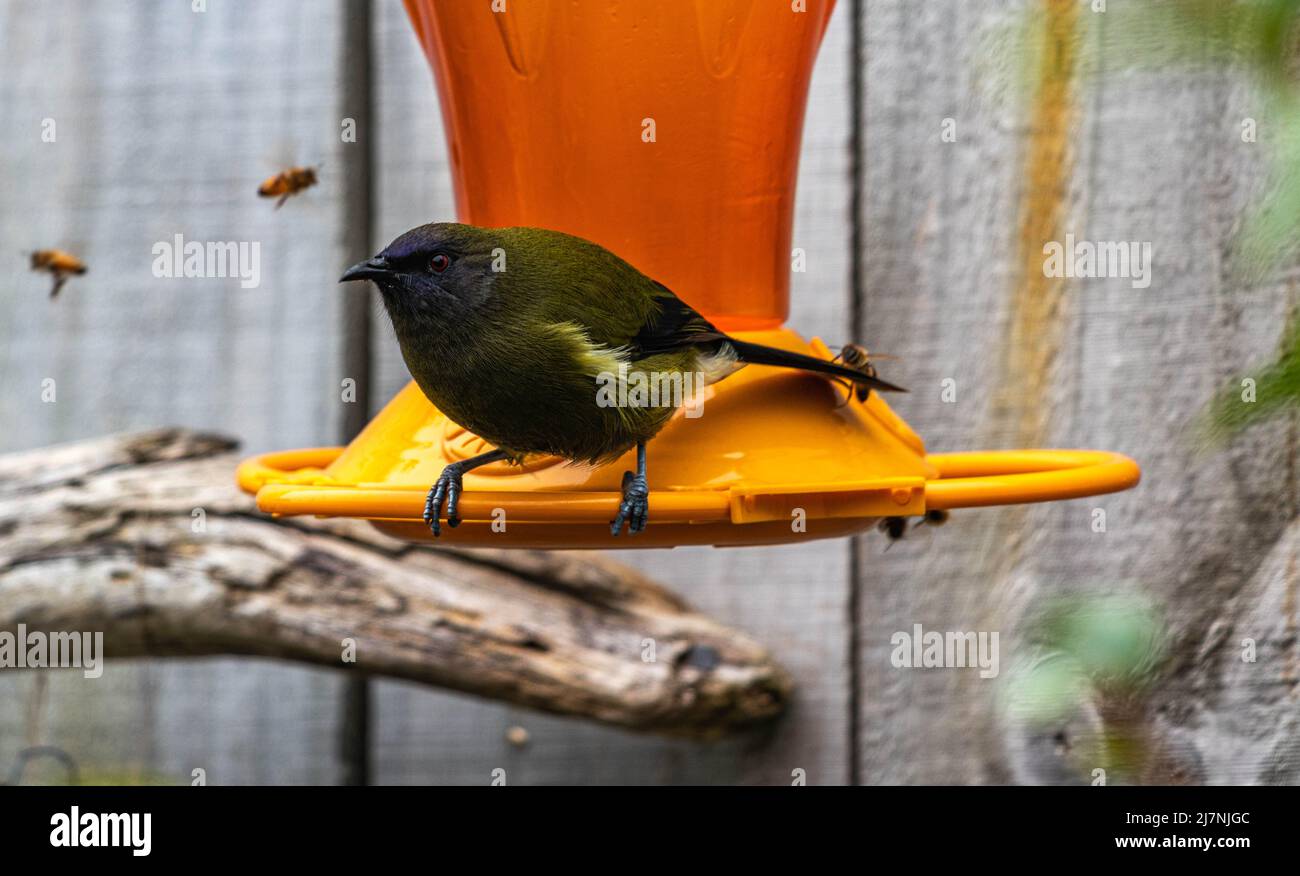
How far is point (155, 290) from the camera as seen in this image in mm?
2557

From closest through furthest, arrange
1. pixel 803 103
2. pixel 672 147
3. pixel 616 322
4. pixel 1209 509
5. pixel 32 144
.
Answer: pixel 616 322 → pixel 672 147 → pixel 803 103 → pixel 1209 509 → pixel 32 144

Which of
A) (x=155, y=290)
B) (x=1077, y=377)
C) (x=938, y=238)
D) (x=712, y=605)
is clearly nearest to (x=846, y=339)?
(x=938, y=238)

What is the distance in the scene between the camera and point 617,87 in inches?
68.4

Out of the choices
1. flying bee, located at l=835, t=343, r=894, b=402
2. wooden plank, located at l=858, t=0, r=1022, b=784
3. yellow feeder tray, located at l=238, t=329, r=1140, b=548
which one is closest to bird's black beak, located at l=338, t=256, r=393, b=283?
yellow feeder tray, located at l=238, t=329, r=1140, b=548

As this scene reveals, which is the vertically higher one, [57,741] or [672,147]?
[672,147]

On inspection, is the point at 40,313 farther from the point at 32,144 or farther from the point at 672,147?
the point at 672,147

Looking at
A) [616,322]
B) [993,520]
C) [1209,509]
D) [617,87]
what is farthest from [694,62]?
[1209,509]

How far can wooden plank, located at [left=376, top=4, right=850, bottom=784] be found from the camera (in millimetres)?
2436

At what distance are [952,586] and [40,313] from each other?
1964 millimetres

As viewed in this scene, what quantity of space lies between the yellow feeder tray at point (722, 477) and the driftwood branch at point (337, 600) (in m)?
0.51

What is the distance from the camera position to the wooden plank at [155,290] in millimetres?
2529

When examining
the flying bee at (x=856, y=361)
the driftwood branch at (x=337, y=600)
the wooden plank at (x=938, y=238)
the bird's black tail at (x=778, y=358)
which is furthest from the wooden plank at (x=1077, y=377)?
the bird's black tail at (x=778, y=358)

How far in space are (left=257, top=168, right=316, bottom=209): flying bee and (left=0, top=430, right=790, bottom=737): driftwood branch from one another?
22.6 inches

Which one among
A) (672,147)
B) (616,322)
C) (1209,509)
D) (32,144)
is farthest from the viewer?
(32,144)
